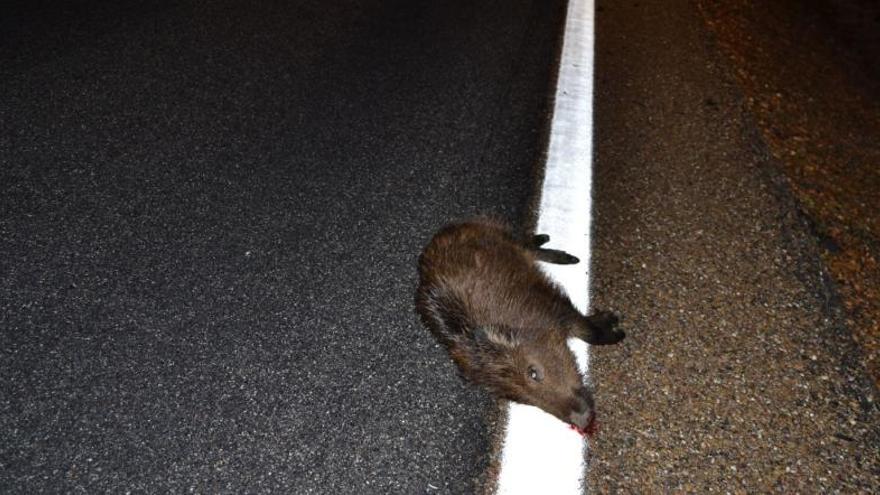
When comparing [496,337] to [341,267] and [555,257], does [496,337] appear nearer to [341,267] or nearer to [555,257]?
[555,257]

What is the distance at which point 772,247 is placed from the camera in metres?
3.44

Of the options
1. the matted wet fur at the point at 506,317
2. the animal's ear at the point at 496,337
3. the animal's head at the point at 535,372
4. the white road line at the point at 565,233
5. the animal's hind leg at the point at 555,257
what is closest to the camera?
the white road line at the point at 565,233

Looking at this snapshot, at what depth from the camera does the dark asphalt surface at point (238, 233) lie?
2.45 meters

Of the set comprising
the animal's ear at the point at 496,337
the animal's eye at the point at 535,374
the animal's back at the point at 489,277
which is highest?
the animal's back at the point at 489,277

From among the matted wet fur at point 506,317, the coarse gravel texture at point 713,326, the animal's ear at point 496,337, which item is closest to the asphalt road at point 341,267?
the coarse gravel texture at point 713,326

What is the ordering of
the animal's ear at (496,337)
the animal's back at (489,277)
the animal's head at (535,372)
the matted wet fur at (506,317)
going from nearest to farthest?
the animal's head at (535,372)
the matted wet fur at (506,317)
the animal's ear at (496,337)
the animal's back at (489,277)

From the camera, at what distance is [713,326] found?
9.74 feet

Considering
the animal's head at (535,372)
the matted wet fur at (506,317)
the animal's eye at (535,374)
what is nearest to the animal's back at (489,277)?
the matted wet fur at (506,317)

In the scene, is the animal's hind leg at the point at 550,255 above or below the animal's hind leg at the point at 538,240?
below

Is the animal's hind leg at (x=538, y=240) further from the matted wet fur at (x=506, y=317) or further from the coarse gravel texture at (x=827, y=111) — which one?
the coarse gravel texture at (x=827, y=111)

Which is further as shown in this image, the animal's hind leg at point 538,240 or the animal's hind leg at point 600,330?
the animal's hind leg at point 538,240

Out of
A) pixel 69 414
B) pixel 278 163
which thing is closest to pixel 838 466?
pixel 69 414

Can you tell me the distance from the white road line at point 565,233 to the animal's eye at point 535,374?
0.43ft

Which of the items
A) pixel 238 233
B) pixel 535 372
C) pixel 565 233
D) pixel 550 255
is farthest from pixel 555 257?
pixel 238 233
